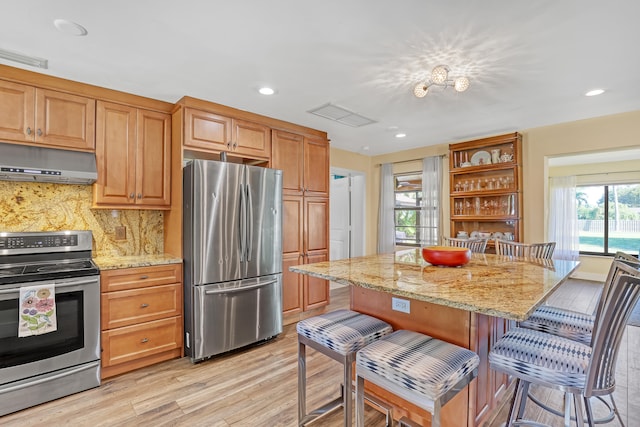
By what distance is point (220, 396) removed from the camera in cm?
223

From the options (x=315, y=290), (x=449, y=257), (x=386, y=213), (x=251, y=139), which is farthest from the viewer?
(x=386, y=213)

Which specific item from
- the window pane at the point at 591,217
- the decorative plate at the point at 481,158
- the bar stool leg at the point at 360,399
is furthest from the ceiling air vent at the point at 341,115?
the window pane at the point at 591,217

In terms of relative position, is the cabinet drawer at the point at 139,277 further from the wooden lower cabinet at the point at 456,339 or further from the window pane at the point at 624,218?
the window pane at the point at 624,218

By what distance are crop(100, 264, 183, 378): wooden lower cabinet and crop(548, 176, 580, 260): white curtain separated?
6.96m

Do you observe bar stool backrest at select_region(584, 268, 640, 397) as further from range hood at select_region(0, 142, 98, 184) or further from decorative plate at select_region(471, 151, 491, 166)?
decorative plate at select_region(471, 151, 491, 166)

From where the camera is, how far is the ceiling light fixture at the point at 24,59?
215cm

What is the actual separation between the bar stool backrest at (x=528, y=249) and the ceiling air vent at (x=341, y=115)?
2.01 metres

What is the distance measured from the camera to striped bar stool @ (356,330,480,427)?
1180 mm

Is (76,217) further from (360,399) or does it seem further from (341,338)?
(360,399)

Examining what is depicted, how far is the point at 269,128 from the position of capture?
3.57m

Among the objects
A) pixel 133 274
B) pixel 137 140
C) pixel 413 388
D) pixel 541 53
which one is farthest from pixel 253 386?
pixel 541 53

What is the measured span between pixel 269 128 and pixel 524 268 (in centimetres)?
280

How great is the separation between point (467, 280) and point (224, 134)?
2.61m

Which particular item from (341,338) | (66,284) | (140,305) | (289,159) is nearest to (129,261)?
(140,305)
